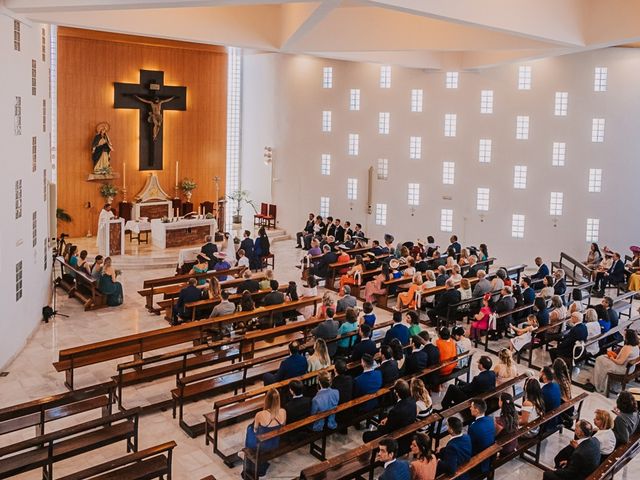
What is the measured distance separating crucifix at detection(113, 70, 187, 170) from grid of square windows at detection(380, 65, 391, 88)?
695cm

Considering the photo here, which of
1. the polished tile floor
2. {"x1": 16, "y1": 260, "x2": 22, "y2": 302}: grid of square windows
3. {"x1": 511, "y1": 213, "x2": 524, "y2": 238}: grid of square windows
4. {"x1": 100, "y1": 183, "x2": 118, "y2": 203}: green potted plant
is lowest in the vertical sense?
the polished tile floor

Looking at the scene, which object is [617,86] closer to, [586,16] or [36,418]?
[586,16]

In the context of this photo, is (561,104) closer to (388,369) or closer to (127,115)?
(388,369)

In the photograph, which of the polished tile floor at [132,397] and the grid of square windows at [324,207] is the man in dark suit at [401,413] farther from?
the grid of square windows at [324,207]

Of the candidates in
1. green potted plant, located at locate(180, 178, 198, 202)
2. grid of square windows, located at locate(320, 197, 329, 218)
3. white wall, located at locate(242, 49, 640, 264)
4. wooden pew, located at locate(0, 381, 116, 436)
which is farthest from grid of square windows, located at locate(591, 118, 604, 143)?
wooden pew, located at locate(0, 381, 116, 436)

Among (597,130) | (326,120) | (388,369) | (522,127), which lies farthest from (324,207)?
(388,369)

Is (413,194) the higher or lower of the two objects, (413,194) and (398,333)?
the higher

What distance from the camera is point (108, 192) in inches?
864

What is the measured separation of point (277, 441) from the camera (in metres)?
8.13

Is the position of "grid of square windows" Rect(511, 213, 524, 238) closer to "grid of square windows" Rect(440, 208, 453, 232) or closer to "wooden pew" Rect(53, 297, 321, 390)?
"grid of square windows" Rect(440, 208, 453, 232)

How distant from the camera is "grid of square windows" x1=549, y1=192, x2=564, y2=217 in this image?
20.4 meters

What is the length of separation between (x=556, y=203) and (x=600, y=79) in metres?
3.74

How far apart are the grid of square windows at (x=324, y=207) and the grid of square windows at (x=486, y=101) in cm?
618

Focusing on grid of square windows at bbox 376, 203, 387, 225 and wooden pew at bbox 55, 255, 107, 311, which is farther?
grid of square windows at bbox 376, 203, 387, 225
